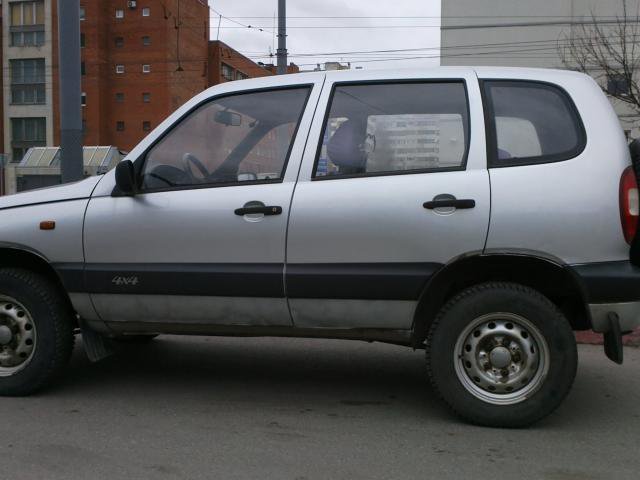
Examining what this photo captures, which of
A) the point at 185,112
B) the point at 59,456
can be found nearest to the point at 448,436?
the point at 59,456

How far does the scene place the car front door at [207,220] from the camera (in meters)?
3.95

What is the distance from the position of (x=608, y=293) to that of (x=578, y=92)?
115 centimetres

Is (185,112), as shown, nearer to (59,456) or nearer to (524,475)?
(59,456)

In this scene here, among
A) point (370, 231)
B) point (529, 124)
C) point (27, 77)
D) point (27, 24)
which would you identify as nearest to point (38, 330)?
point (370, 231)

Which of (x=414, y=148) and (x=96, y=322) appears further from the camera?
(x=96, y=322)

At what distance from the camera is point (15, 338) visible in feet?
14.3

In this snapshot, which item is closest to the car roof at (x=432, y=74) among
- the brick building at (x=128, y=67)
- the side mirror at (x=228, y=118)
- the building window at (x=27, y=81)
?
the side mirror at (x=228, y=118)

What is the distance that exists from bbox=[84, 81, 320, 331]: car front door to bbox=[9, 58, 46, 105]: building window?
57.7m

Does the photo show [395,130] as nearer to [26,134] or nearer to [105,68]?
[26,134]

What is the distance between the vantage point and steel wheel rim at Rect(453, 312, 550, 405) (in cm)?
372

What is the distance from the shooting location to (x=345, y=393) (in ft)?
15.0

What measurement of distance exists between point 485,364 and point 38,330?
2.78m

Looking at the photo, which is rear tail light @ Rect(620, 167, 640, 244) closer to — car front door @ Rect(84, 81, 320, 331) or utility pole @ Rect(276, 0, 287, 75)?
car front door @ Rect(84, 81, 320, 331)

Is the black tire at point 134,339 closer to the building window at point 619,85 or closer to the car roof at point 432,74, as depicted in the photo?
the car roof at point 432,74
